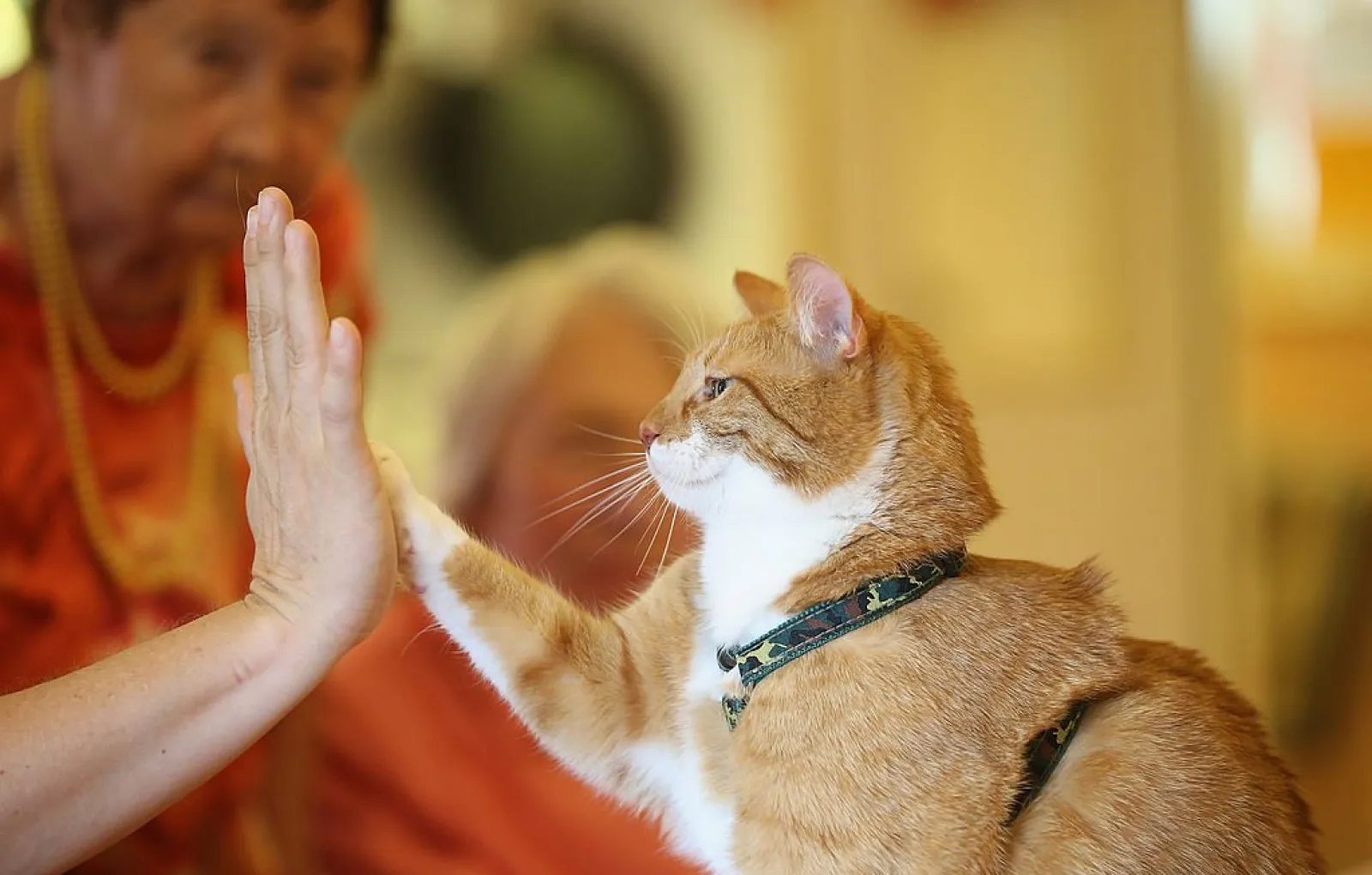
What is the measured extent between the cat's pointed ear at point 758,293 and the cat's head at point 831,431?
7 centimetres

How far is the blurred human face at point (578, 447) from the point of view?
1.45m

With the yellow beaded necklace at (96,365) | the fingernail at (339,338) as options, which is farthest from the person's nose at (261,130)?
the fingernail at (339,338)

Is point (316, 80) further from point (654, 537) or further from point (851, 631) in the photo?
point (851, 631)

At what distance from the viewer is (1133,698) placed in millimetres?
906

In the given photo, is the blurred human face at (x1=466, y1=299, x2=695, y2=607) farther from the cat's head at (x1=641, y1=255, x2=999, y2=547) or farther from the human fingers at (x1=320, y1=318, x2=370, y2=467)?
the human fingers at (x1=320, y1=318, x2=370, y2=467)

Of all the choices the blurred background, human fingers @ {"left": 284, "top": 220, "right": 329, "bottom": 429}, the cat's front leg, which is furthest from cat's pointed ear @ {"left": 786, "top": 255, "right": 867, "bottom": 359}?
the blurred background

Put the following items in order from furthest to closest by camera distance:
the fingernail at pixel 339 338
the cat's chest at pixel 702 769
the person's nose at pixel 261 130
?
1. the person's nose at pixel 261 130
2. the cat's chest at pixel 702 769
3. the fingernail at pixel 339 338

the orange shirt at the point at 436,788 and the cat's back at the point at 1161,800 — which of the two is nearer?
the cat's back at the point at 1161,800

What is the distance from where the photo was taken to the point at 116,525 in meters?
1.10

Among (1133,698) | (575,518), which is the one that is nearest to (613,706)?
(1133,698)

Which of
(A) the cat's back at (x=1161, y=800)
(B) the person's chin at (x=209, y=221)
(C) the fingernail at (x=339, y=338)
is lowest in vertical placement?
(A) the cat's back at (x=1161, y=800)

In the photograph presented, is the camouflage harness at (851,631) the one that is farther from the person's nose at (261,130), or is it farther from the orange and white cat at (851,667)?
the person's nose at (261,130)

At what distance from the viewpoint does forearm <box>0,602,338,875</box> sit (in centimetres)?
81

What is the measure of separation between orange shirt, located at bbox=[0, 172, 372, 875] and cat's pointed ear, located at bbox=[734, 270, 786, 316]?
1.56ft
